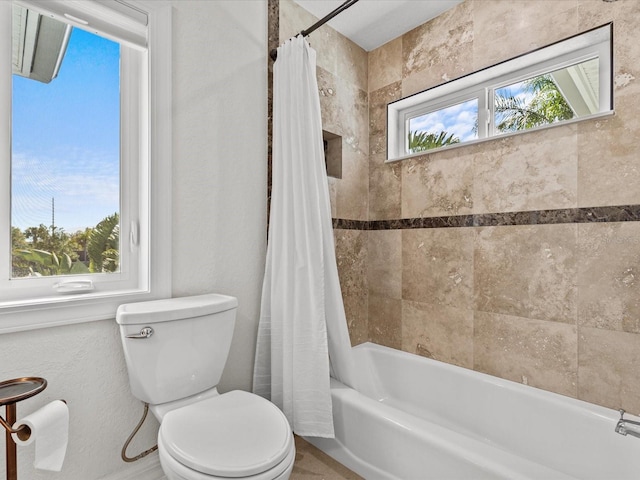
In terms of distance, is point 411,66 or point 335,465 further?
point 411,66

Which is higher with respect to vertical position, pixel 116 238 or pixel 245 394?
pixel 116 238

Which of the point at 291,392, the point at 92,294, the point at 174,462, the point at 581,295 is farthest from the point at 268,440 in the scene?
the point at 581,295

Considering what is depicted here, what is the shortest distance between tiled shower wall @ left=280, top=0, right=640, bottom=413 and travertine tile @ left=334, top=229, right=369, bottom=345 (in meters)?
0.01

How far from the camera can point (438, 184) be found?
6.85ft

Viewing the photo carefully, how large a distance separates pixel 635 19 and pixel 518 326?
1.46 metres

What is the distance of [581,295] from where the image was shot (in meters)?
1.57

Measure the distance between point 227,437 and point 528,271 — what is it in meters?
1.58

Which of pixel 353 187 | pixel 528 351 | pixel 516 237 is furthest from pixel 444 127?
pixel 528 351

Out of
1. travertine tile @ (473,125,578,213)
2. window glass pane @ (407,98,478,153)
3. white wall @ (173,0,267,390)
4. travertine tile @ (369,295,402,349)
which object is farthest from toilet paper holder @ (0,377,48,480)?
window glass pane @ (407,98,478,153)

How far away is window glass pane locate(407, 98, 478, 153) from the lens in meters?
2.10

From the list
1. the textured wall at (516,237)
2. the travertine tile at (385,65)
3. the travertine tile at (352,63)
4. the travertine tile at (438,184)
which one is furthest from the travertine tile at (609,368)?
the travertine tile at (352,63)

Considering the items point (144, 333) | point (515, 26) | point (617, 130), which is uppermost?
point (515, 26)

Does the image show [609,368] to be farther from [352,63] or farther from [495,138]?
[352,63]

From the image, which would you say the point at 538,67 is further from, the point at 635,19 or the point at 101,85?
the point at 101,85
